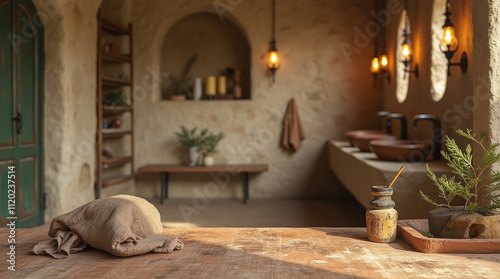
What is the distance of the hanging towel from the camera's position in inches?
287

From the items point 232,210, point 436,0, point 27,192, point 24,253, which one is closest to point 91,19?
point 27,192

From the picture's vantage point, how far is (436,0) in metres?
4.62

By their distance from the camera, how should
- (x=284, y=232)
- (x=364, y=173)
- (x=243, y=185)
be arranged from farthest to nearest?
(x=243, y=185) < (x=364, y=173) < (x=284, y=232)

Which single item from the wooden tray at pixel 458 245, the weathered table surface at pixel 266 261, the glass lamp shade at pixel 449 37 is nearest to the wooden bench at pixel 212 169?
the glass lamp shade at pixel 449 37

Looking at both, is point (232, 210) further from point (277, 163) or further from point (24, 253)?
point (24, 253)

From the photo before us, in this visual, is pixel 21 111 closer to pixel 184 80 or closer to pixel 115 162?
pixel 115 162

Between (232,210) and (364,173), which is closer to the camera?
(364,173)

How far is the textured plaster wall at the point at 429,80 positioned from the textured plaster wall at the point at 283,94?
0.79 metres

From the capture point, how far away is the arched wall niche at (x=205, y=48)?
8.10 metres

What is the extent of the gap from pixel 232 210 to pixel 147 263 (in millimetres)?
4807

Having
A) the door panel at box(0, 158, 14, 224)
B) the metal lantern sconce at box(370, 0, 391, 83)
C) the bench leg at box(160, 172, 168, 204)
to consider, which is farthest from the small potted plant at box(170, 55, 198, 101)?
the door panel at box(0, 158, 14, 224)

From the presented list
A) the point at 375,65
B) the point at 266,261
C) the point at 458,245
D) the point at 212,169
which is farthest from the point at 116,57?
the point at 458,245

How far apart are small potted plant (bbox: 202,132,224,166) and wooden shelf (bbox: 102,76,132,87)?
4.39 feet

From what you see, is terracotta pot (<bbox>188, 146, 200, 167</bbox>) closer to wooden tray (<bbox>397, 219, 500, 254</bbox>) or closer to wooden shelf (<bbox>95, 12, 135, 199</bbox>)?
wooden shelf (<bbox>95, 12, 135, 199</bbox>)
